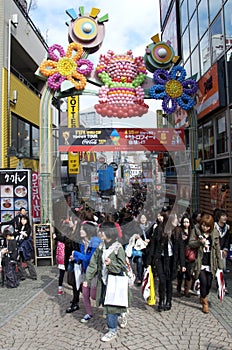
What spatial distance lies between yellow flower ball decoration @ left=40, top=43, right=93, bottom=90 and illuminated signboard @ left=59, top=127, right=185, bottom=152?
Answer: 5.32 ft

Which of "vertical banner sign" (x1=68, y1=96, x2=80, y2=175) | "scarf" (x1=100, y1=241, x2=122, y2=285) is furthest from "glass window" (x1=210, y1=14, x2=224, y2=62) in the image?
"scarf" (x1=100, y1=241, x2=122, y2=285)

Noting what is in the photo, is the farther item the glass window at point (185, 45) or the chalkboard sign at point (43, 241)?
the glass window at point (185, 45)

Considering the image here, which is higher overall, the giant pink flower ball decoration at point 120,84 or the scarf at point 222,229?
the giant pink flower ball decoration at point 120,84

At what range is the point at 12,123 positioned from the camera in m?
14.5

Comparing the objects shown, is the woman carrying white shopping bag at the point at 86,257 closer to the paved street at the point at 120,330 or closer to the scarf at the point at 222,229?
the paved street at the point at 120,330

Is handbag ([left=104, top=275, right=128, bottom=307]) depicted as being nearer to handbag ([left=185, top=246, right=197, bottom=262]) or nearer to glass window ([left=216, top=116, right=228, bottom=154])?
handbag ([left=185, top=246, right=197, bottom=262])

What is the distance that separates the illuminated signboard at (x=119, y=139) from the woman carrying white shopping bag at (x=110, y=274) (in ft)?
22.5

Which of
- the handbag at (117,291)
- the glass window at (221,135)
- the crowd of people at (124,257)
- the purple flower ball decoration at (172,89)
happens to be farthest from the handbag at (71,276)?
the purple flower ball decoration at (172,89)

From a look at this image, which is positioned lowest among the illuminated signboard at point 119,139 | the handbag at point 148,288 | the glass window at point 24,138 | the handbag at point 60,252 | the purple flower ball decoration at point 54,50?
the handbag at point 148,288

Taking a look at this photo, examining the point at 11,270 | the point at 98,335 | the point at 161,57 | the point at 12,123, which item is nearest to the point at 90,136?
the point at 161,57

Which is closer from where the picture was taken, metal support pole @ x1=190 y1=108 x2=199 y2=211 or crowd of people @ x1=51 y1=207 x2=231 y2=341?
crowd of people @ x1=51 y1=207 x2=231 y2=341

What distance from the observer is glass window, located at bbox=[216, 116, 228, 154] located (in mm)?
10797

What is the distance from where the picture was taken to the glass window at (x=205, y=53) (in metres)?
12.4

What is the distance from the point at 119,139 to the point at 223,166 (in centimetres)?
369
